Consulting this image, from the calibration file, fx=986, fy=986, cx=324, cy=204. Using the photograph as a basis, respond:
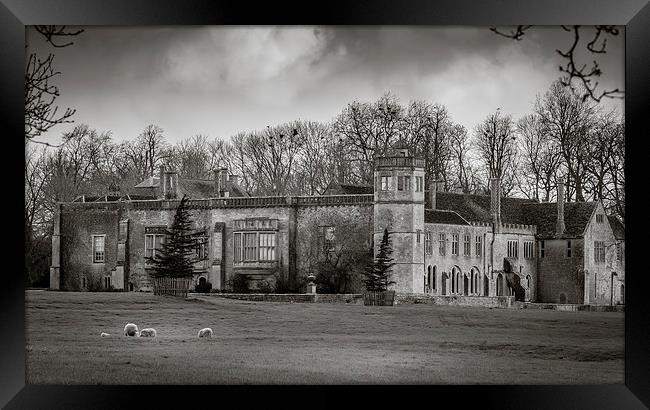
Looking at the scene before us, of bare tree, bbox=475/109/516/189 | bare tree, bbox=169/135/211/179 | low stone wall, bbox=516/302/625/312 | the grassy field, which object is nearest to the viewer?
the grassy field

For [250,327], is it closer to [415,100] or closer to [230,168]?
[230,168]

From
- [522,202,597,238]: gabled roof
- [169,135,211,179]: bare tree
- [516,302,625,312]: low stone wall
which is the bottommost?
[516,302,625,312]: low stone wall

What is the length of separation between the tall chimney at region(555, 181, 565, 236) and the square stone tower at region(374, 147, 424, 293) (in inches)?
79.8

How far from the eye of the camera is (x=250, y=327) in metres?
14.1

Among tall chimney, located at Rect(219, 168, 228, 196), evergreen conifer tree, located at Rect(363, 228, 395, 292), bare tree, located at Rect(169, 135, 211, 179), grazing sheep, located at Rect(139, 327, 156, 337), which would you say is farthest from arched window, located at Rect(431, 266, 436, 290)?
grazing sheep, located at Rect(139, 327, 156, 337)

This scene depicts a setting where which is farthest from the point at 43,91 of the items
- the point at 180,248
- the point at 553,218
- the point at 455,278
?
the point at 553,218

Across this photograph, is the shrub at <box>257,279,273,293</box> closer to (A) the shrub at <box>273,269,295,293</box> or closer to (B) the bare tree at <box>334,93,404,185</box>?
(A) the shrub at <box>273,269,295,293</box>

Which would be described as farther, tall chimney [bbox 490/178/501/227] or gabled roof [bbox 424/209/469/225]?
gabled roof [bbox 424/209/469/225]

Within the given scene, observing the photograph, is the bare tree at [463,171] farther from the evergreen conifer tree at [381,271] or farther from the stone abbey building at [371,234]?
the evergreen conifer tree at [381,271]

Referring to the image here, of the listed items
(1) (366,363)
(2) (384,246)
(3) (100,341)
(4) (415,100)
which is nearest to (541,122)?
(4) (415,100)

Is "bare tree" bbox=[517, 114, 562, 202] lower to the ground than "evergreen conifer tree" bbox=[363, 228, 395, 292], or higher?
higher

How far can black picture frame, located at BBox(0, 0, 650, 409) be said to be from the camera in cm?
1176

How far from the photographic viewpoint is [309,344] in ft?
44.5
